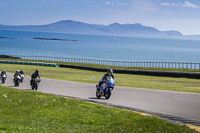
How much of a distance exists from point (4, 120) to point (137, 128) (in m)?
4.40

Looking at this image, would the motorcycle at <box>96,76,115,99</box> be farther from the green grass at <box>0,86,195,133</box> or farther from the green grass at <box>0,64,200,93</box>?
the green grass at <box>0,64,200,93</box>

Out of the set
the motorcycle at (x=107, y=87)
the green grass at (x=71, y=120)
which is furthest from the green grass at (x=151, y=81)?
the green grass at (x=71, y=120)

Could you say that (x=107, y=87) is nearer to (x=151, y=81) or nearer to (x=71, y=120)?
(x=71, y=120)

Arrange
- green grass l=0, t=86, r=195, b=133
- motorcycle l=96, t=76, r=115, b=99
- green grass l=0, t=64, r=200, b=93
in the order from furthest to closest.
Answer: green grass l=0, t=64, r=200, b=93 < motorcycle l=96, t=76, r=115, b=99 < green grass l=0, t=86, r=195, b=133

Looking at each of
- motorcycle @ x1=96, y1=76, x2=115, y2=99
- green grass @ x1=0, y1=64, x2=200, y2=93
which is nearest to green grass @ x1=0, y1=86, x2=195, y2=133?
motorcycle @ x1=96, y1=76, x2=115, y2=99

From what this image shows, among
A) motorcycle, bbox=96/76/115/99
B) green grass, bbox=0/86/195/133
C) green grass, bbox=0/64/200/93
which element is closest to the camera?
green grass, bbox=0/86/195/133

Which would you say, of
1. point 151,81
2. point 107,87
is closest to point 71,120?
point 107,87

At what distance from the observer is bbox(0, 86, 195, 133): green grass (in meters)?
11.0

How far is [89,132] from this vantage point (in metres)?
10.5

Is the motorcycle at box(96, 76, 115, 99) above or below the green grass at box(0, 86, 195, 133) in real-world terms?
above

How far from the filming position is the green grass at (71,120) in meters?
11.0

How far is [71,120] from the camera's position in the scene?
12.6 metres

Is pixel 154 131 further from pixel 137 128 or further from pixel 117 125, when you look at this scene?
pixel 117 125

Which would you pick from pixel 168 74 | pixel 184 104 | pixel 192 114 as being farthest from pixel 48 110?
pixel 168 74
